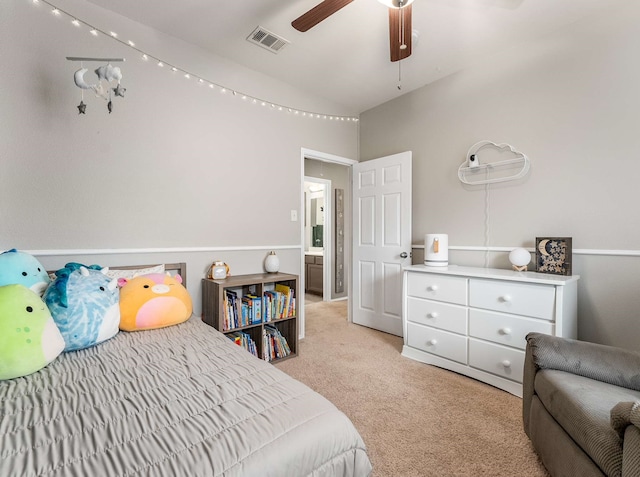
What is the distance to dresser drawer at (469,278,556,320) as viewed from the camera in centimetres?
188

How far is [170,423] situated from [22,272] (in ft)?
4.14

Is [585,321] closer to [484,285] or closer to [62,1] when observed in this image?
[484,285]

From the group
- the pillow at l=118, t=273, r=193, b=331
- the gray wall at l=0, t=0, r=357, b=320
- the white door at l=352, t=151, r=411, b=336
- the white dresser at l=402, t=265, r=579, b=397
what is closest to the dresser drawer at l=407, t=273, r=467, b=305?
the white dresser at l=402, t=265, r=579, b=397

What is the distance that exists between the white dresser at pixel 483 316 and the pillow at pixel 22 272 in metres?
2.53

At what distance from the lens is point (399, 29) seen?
5.41ft

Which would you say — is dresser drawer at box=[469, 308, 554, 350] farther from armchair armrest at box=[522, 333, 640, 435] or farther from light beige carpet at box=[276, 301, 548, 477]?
armchair armrest at box=[522, 333, 640, 435]

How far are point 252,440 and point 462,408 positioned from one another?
63.4 inches

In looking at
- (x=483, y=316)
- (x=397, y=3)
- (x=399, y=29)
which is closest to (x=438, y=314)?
(x=483, y=316)

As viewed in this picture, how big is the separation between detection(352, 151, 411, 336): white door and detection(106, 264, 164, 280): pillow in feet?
7.27

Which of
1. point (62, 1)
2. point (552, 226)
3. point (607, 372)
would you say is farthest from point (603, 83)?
point (62, 1)

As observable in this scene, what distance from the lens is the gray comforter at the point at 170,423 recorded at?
2.31 feet

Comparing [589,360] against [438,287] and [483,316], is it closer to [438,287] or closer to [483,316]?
[483,316]

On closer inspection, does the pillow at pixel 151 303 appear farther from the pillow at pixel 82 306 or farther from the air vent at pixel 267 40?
the air vent at pixel 267 40

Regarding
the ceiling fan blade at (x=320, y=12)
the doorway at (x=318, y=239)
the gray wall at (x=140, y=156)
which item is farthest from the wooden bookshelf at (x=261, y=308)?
the doorway at (x=318, y=239)
